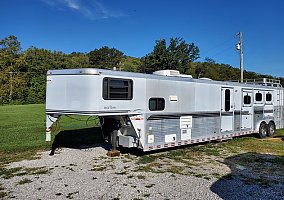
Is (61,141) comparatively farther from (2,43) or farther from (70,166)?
(2,43)

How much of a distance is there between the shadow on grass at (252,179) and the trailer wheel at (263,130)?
Result: 4.47m

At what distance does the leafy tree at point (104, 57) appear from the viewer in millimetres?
80531

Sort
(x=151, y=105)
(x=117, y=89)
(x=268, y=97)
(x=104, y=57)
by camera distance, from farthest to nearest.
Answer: (x=104, y=57), (x=268, y=97), (x=151, y=105), (x=117, y=89)

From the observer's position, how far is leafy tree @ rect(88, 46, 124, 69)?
264ft

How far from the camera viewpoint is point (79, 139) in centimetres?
1315

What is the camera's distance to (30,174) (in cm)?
743

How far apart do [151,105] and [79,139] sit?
502cm

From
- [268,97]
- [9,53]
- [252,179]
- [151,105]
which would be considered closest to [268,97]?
[268,97]

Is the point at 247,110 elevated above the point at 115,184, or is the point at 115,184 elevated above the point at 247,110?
the point at 247,110

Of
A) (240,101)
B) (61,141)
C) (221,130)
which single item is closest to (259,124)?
(240,101)

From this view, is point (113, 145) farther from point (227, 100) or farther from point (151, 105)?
point (227, 100)

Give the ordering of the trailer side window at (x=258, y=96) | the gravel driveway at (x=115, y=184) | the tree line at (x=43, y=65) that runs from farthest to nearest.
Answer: the tree line at (x=43, y=65) < the trailer side window at (x=258, y=96) < the gravel driveway at (x=115, y=184)

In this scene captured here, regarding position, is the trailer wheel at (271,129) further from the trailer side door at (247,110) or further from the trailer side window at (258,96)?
the trailer side door at (247,110)

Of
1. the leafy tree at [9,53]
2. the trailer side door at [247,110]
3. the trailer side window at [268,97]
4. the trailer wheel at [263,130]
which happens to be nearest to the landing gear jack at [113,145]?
the trailer side door at [247,110]
